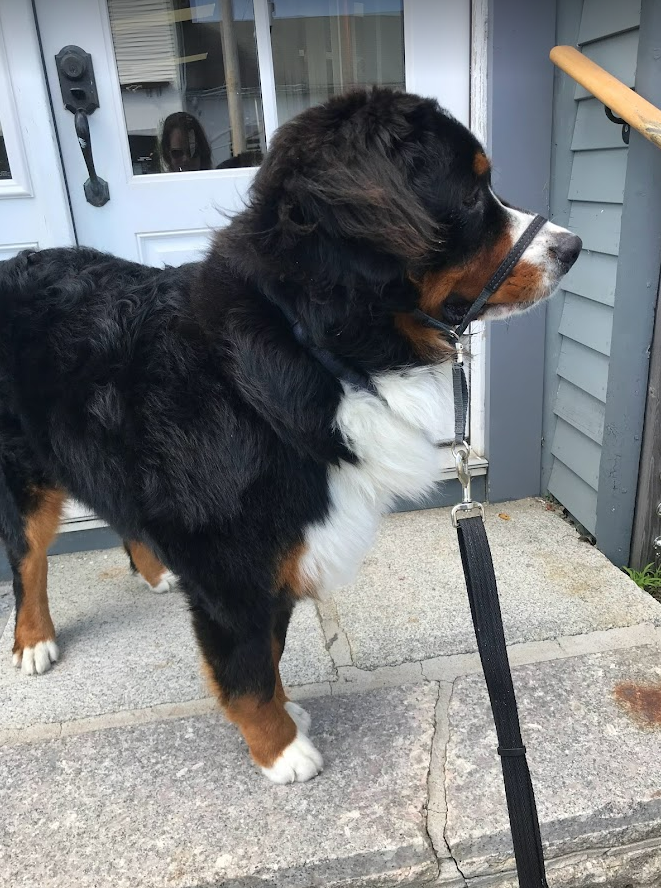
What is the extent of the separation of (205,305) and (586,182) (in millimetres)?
1650

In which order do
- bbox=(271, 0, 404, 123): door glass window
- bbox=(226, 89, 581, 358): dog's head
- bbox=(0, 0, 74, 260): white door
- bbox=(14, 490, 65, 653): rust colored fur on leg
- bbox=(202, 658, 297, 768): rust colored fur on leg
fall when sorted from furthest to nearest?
bbox=(271, 0, 404, 123): door glass window < bbox=(0, 0, 74, 260): white door < bbox=(14, 490, 65, 653): rust colored fur on leg < bbox=(202, 658, 297, 768): rust colored fur on leg < bbox=(226, 89, 581, 358): dog's head

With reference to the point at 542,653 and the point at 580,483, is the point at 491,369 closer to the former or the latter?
the point at 580,483

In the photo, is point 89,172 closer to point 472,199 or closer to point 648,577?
point 472,199

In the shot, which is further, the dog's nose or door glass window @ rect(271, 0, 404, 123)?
door glass window @ rect(271, 0, 404, 123)

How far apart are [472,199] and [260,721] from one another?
50.9 inches

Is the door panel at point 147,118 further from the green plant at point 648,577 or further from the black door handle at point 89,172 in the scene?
the green plant at point 648,577

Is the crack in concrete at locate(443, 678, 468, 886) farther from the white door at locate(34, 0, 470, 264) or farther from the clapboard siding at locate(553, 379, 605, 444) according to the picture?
the white door at locate(34, 0, 470, 264)

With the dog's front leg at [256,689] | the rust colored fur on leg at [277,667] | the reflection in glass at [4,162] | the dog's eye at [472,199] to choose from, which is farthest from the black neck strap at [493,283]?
the reflection in glass at [4,162]

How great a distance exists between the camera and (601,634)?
2.15m

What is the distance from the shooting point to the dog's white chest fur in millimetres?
1395

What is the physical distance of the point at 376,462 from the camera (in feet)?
4.83

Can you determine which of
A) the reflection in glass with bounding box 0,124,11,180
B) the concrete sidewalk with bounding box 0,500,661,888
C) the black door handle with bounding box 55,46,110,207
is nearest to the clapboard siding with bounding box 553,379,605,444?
the concrete sidewalk with bounding box 0,500,661,888

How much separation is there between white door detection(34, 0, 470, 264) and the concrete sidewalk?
1.49m

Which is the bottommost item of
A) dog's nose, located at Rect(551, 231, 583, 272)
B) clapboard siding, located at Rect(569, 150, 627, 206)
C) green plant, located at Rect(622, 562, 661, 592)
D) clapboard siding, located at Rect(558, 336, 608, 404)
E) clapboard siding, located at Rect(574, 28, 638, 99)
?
green plant, located at Rect(622, 562, 661, 592)
